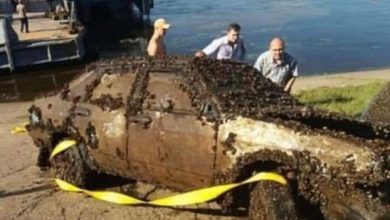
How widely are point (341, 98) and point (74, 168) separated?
792 cm

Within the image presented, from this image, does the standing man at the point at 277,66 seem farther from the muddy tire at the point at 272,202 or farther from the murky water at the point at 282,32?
the murky water at the point at 282,32

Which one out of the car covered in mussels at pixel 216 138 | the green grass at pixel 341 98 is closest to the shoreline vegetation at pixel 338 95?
the green grass at pixel 341 98

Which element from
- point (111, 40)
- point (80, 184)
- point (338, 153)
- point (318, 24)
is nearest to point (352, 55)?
point (318, 24)

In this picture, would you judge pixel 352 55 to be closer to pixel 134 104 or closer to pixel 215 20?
pixel 215 20

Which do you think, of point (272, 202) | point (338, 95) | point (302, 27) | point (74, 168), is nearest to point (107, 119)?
point (74, 168)

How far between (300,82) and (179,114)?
45.6 feet

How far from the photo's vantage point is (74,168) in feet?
31.2

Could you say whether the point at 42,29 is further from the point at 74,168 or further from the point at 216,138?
the point at 216,138

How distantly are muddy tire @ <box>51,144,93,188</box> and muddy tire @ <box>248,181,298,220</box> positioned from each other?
9.32 feet

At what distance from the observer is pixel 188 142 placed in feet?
25.3

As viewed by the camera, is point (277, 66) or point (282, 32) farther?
point (282, 32)

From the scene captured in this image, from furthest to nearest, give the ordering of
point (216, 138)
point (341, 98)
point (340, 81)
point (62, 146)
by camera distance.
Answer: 1. point (340, 81)
2. point (341, 98)
3. point (62, 146)
4. point (216, 138)

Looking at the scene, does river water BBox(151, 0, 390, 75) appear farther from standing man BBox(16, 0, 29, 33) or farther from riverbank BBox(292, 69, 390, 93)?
standing man BBox(16, 0, 29, 33)

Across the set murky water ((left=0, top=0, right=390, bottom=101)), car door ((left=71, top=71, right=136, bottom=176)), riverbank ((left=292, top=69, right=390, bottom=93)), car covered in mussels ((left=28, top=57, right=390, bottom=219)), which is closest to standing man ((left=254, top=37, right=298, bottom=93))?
car covered in mussels ((left=28, top=57, right=390, bottom=219))
